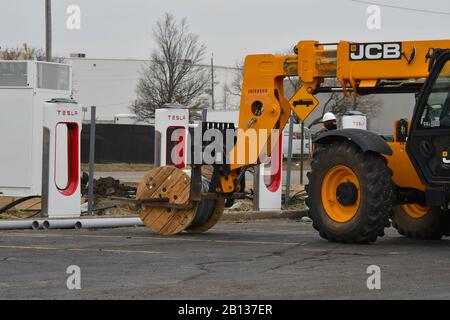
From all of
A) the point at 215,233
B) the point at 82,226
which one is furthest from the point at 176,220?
the point at 82,226

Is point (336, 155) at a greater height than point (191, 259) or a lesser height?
greater

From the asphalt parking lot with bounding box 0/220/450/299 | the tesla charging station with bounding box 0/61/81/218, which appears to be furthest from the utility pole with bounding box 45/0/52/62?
the asphalt parking lot with bounding box 0/220/450/299

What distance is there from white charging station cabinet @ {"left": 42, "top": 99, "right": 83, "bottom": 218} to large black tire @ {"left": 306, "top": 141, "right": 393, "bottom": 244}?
518cm

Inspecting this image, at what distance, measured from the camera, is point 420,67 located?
516 inches

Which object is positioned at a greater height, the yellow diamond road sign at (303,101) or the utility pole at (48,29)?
the utility pole at (48,29)

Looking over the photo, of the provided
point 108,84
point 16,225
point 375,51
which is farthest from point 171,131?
point 108,84

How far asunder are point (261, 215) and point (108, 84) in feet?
219

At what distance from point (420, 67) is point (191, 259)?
414cm

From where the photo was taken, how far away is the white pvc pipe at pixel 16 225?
15578mm

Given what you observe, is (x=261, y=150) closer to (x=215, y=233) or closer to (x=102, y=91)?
(x=215, y=233)

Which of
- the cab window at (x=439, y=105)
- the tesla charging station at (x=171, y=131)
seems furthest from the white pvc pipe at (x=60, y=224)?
the cab window at (x=439, y=105)

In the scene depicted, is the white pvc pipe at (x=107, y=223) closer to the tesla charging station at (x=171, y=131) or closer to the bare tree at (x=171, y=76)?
the tesla charging station at (x=171, y=131)

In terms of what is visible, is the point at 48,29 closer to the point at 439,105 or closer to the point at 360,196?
the point at 360,196

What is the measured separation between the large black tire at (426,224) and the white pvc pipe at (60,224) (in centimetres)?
519
